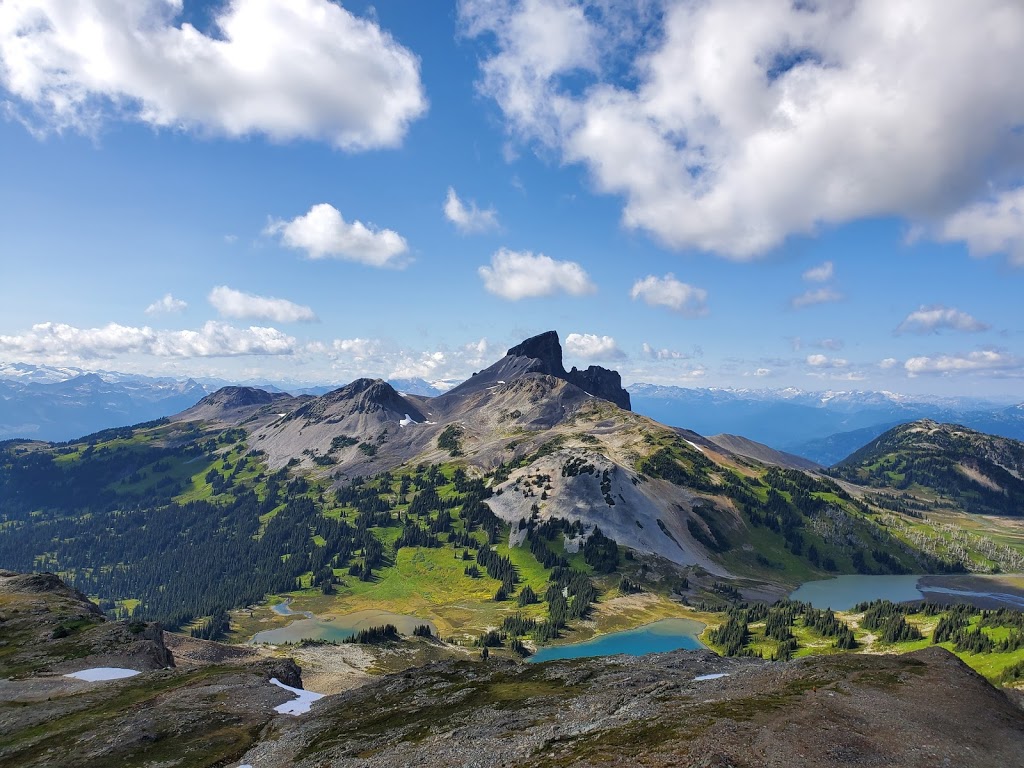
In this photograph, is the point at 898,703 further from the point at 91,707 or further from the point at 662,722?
the point at 91,707

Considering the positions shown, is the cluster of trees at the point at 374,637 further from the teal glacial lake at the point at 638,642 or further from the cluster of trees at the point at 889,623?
the cluster of trees at the point at 889,623

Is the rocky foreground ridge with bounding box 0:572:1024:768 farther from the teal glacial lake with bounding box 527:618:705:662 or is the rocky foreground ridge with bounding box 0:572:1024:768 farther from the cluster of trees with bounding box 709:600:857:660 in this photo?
the cluster of trees with bounding box 709:600:857:660

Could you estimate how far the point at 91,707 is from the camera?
6188 centimetres

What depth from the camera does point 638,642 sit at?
563ft

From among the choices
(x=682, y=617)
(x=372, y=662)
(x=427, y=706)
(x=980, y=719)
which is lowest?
(x=682, y=617)

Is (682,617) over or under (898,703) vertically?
under

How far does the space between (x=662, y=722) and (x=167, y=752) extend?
1723 inches

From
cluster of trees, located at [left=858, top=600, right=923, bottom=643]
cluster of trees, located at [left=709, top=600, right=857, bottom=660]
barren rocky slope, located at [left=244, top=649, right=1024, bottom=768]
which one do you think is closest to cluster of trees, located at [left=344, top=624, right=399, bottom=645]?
barren rocky slope, located at [left=244, top=649, right=1024, bottom=768]

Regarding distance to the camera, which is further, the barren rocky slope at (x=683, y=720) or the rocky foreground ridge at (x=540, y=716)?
the rocky foreground ridge at (x=540, y=716)

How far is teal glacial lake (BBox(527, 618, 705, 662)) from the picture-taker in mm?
161750

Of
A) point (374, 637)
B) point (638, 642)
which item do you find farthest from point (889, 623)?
point (374, 637)

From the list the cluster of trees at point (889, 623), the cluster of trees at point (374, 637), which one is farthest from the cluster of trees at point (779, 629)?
the cluster of trees at point (374, 637)

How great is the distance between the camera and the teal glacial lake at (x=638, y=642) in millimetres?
161750

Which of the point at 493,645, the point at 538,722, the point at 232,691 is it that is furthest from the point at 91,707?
the point at 493,645
